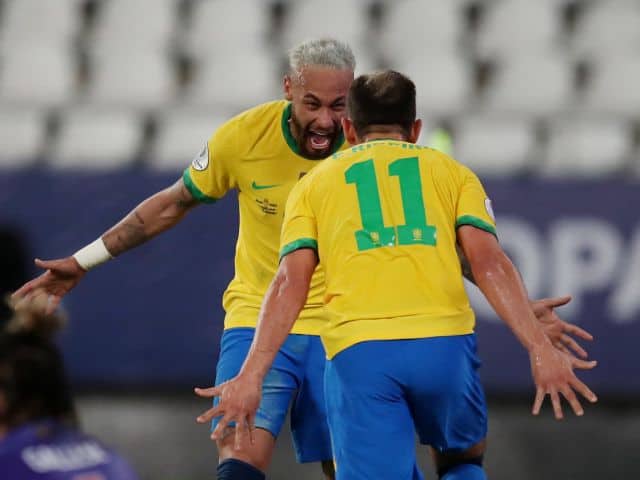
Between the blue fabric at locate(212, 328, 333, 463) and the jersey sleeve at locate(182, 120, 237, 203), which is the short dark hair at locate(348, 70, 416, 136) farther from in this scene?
the blue fabric at locate(212, 328, 333, 463)

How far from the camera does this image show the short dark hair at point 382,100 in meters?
4.46

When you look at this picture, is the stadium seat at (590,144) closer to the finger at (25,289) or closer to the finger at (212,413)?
the finger at (25,289)

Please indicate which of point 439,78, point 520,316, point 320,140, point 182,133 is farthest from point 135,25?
point 520,316

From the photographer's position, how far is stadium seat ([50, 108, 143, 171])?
9195 millimetres

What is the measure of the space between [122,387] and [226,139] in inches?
133

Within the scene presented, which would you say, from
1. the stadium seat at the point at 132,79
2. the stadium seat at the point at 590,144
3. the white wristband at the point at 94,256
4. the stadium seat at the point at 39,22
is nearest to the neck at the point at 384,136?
the white wristband at the point at 94,256

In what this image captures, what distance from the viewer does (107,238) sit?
557 cm

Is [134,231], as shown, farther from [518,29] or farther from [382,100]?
[518,29]

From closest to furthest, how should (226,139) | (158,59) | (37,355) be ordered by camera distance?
(37,355) < (226,139) < (158,59)

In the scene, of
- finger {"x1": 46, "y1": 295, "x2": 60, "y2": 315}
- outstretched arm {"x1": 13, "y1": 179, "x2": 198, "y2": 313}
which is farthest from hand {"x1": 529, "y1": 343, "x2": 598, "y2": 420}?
finger {"x1": 46, "y1": 295, "x2": 60, "y2": 315}

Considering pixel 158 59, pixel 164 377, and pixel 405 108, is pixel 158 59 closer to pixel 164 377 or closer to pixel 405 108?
pixel 164 377

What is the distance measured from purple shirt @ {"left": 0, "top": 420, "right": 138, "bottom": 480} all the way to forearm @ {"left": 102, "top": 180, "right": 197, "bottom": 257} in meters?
2.33

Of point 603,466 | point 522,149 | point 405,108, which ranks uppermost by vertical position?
point 405,108

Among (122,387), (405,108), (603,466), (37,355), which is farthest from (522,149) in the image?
(37,355)
